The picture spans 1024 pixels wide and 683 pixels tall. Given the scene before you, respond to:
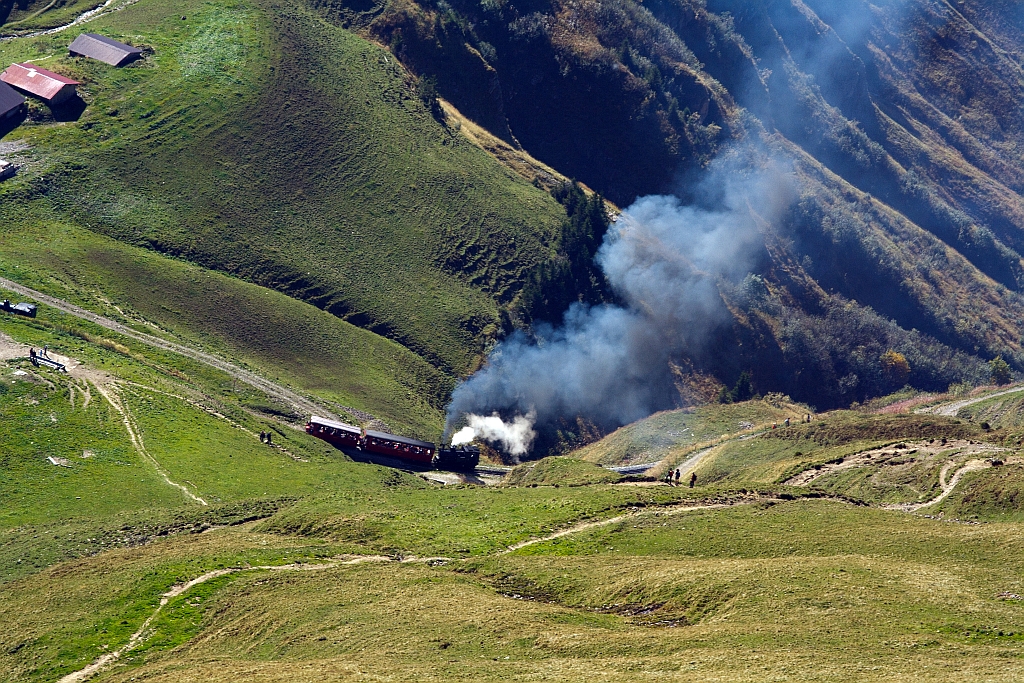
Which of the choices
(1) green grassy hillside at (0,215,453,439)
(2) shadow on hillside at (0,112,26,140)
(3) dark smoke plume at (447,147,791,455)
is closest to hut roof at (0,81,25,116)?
(2) shadow on hillside at (0,112,26,140)

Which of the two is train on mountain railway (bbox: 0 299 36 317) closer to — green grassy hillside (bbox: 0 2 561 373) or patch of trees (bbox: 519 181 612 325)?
green grassy hillside (bbox: 0 2 561 373)

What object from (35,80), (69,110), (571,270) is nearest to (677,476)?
(571,270)

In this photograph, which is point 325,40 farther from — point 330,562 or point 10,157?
point 330,562

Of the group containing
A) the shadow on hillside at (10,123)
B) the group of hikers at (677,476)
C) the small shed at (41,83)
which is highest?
the small shed at (41,83)

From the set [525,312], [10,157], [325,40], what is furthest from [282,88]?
[525,312]

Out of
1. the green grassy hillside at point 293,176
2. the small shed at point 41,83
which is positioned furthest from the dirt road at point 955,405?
the small shed at point 41,83

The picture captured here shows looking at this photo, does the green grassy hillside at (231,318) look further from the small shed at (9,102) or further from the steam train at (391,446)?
the small shed at (9,102)
